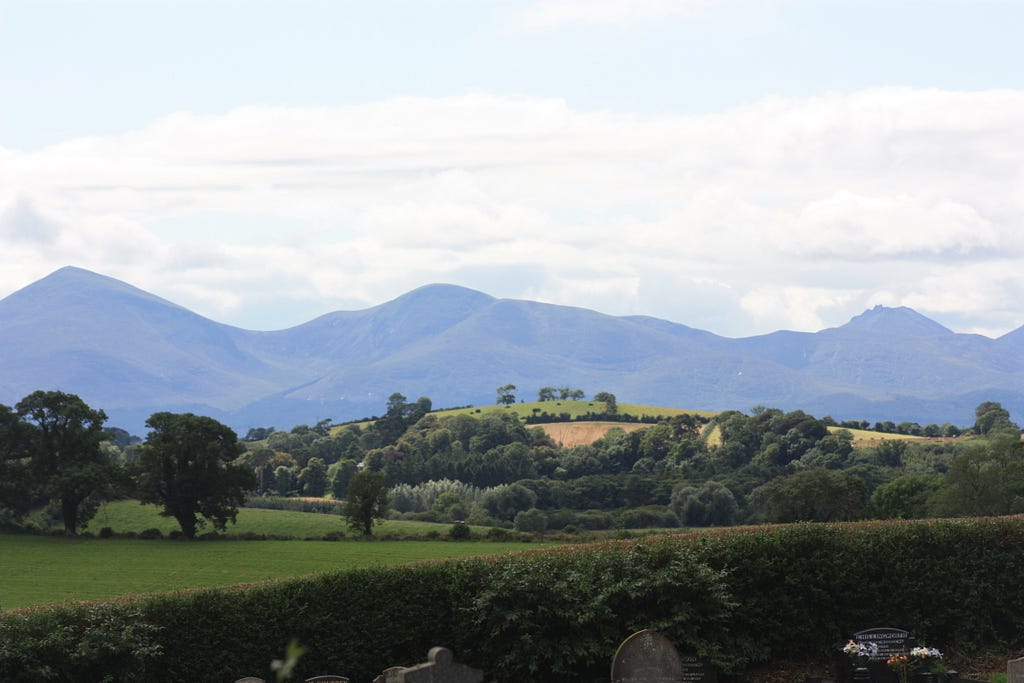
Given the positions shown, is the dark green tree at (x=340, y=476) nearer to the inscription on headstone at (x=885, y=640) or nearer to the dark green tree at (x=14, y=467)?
the dark green tree at (x=14, y=467)

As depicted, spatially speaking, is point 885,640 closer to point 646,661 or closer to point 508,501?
point 646,661

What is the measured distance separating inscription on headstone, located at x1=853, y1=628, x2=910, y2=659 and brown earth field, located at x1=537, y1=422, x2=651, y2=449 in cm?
15368

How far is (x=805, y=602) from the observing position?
2373 centimetres

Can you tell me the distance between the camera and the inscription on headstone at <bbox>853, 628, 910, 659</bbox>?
21.7m

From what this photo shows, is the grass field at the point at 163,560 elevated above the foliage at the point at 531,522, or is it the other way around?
the grass field at the point at 163,560

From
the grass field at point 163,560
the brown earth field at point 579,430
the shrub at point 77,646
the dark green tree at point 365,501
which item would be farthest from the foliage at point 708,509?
the shrub at point 77,646

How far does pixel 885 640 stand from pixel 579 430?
166088 millimetres

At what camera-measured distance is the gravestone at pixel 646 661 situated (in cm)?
1973

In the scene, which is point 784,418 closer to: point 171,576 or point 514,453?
point 514,453

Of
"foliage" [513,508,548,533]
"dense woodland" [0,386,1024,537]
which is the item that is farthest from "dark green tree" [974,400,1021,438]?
"foliage" [513,508,548,533]

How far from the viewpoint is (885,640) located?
2181 cm

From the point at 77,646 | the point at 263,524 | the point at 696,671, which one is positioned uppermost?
the point at 77,646

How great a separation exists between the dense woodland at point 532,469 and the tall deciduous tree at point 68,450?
0.09 metres

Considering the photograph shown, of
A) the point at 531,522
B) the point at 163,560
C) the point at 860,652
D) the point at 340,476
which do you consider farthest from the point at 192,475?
the point at 340,476
